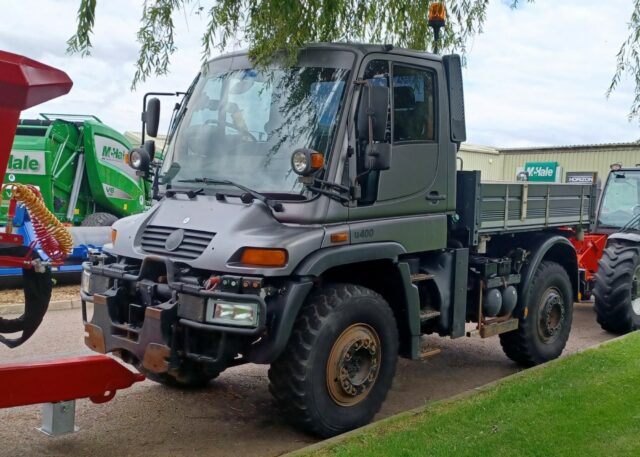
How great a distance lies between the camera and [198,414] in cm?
588

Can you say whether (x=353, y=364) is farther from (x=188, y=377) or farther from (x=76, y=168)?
(x=76, y=168)

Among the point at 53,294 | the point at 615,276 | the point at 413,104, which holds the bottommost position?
the point at 53,294

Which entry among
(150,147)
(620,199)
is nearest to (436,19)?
(150,147)

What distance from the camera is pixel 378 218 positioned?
18.1ft

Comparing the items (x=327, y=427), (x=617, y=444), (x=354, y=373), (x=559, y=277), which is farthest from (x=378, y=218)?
(x=559, y=277)

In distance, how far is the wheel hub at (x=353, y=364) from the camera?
5.08 metres

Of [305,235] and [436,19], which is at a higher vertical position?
[436,19]

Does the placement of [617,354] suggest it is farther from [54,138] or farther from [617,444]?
[54,138]

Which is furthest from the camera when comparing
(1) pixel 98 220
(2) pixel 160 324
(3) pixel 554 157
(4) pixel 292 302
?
(3) pixel 554 157

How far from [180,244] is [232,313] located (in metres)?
0.77

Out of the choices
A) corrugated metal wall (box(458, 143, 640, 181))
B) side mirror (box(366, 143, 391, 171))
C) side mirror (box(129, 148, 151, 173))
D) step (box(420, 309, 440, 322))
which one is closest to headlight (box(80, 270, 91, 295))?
side mirror (box(129, 148, 151, 173))

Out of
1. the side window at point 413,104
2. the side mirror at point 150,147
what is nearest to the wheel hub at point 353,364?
the side window at point 413,104

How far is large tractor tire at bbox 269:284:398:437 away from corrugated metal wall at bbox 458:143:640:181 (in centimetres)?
2492

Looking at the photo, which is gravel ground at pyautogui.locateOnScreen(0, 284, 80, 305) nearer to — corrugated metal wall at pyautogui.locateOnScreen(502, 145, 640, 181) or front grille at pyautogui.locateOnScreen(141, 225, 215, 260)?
front grille at pyautogui.locateOnScreen(141, 225, 215, 260)
